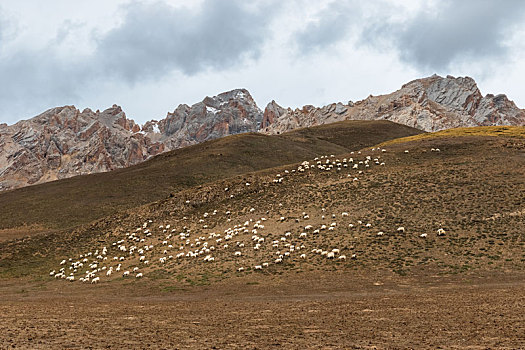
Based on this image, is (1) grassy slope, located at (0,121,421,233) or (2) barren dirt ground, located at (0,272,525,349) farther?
(1) grassy slope, located at (0,121,421,233)

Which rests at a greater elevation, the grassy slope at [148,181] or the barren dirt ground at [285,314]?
the grassy slope at [148,181]

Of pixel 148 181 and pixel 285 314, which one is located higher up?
pixel 148 181

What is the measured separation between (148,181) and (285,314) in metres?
80.4

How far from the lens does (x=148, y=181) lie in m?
95.7

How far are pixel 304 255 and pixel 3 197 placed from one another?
9811cm

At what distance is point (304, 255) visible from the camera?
3544 centimetres

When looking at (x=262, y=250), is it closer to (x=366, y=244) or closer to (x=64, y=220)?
(x=366, y=244)

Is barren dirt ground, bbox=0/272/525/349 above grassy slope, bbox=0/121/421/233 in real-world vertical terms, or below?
below

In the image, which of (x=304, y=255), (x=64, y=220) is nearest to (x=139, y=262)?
(x=304, y=255)

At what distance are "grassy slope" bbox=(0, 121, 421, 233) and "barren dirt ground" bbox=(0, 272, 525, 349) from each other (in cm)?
4923

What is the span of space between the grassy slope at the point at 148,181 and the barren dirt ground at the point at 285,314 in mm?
49228

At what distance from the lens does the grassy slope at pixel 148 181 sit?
261ft

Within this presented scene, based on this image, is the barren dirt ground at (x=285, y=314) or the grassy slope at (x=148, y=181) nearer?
the barren dirt ground at (x=285, y=314)

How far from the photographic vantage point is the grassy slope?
79.6 m
